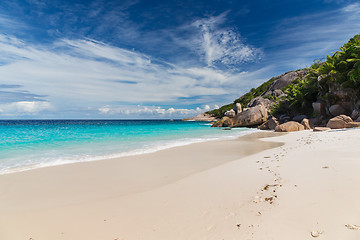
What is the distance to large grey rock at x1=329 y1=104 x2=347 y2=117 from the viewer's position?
21.5 meters

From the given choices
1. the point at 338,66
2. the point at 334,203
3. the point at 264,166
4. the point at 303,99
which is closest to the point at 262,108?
the point at 303,99

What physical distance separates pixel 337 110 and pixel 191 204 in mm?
26167

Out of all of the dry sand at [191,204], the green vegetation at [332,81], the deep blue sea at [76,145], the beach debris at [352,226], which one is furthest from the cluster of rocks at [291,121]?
the beach debris at [352,226]

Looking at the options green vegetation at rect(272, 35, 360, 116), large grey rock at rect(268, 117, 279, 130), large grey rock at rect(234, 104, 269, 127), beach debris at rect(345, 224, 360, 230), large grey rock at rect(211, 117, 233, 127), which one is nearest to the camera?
beach debris at rect(345, 224, 360, 230)

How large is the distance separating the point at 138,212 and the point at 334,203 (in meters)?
3.48

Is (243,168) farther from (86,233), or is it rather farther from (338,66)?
(338,66)

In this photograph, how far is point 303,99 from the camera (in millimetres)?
28656

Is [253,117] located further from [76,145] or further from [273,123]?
[76,145]

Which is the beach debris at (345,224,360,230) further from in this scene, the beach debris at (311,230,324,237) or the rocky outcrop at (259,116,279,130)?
the rocky outcrop at (259,116,279,130)

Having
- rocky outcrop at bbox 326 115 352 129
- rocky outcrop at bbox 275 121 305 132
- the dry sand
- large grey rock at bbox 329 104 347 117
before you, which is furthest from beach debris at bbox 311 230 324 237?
large grey rock at bbox 329 104 347 117

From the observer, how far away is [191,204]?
3.74m

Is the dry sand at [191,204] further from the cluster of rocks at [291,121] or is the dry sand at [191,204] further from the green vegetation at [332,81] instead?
the green vegetation at [332,81]

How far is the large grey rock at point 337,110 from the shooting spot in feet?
70.7

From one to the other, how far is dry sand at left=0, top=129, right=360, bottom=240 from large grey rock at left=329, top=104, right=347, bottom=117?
71.8 feet
